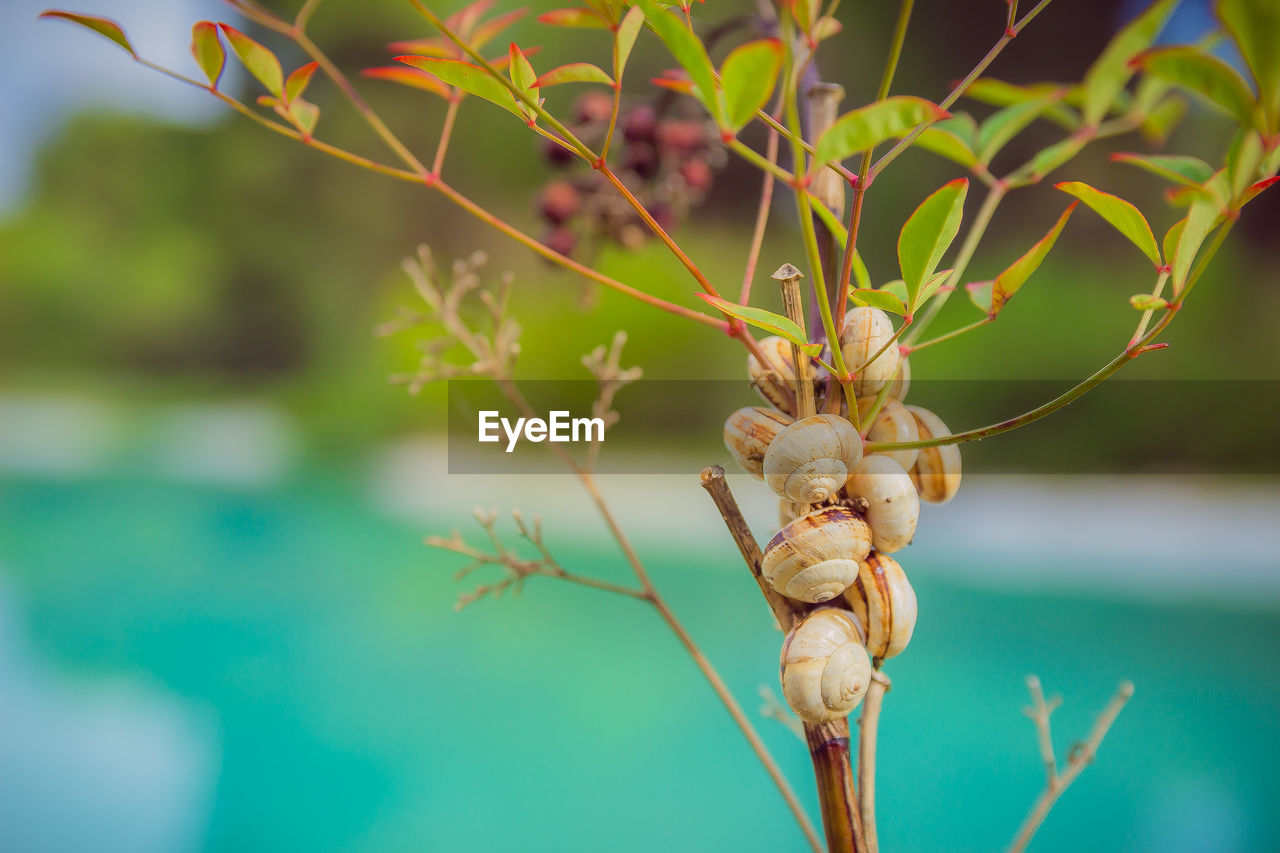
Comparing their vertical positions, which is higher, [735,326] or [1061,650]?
[735,326]

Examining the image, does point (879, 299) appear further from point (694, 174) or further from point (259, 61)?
point (694, 174)

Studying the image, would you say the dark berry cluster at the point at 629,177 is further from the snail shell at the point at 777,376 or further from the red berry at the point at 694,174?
the snail shell at the point at 777,376

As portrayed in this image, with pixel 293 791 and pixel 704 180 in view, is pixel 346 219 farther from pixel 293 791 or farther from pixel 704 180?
pixel 704 180

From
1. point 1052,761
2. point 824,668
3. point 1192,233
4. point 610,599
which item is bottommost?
point 610,599

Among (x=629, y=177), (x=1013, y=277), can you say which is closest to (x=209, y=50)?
(x=1013, y=277)

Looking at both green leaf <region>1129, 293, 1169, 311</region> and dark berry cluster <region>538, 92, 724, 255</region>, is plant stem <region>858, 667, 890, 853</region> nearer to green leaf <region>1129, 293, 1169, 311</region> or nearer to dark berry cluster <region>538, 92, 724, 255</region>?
green leaf <region>1129, 293, 1169, 311</region>

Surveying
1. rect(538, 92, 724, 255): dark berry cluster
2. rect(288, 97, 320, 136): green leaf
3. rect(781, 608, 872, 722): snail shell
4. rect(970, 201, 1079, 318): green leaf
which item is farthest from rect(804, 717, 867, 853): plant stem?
rect(538, 92, 724, 255): dark berry cluster

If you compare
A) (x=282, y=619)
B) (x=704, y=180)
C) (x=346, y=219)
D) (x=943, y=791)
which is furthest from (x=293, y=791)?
(x=346, y=219)
